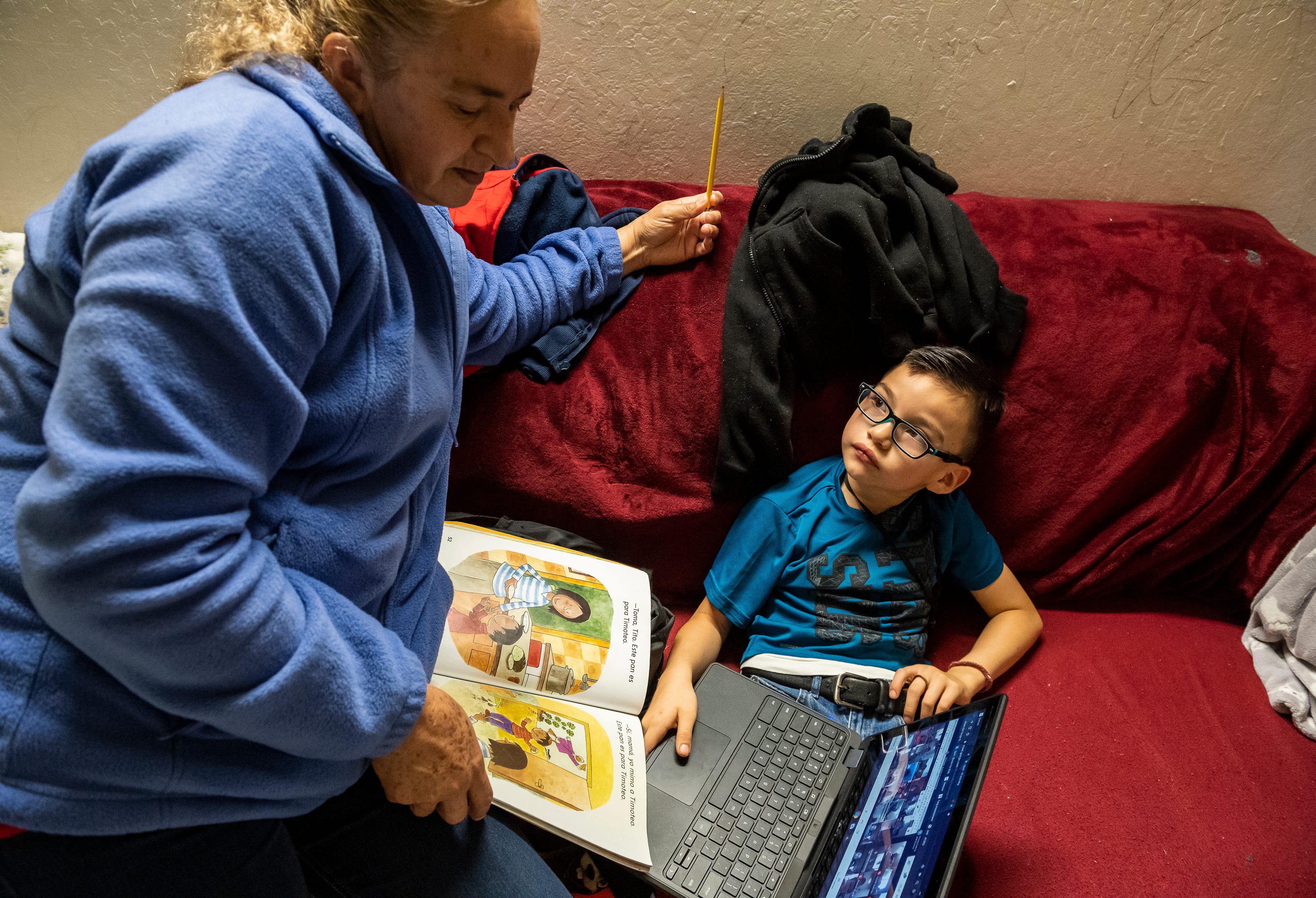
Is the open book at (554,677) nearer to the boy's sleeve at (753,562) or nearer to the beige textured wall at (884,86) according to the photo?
the boy's sleeve at (753,562)

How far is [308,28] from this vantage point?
685 millimetres

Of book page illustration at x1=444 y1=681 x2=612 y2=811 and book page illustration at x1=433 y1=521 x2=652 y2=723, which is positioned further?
book page illustration at x1=433 y1=521 x2=652 y2=723

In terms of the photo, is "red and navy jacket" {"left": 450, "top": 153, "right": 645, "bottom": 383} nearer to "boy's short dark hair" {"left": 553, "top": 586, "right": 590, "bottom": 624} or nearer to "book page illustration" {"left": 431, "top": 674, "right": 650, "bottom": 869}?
"boy's short dark hair" {"left": 553, "top": 586, "right": 590, "bottom": 624}

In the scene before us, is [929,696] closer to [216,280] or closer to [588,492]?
[588,492]

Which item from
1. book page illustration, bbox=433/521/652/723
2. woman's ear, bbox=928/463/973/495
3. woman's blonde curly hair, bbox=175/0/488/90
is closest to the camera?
woman's blonde curly hair, bbox=175/0/488/90

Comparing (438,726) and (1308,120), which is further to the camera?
(1308,120)

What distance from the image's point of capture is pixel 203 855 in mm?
744

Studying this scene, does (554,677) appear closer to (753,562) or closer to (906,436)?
(753,562)

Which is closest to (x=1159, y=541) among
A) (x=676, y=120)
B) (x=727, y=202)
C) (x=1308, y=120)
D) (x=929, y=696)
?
(x=929, y=696)

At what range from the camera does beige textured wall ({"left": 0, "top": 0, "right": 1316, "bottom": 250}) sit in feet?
4.29

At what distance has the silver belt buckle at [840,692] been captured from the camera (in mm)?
1263

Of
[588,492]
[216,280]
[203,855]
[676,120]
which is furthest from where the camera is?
[676,120]

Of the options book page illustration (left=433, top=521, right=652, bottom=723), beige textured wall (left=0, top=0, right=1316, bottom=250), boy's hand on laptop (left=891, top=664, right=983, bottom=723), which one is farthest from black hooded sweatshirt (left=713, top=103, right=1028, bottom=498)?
boy's hand on laptop (left=891, top=664, right=983, bottom=723)

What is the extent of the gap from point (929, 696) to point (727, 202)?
A: 0.85 metres
